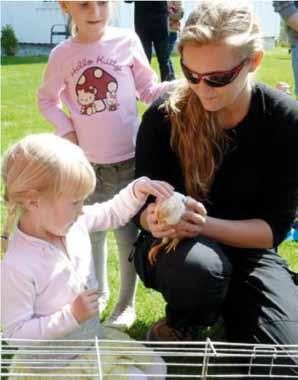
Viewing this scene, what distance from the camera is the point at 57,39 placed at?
1380 cm

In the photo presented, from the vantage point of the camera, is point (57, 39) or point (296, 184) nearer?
point (296, 184)

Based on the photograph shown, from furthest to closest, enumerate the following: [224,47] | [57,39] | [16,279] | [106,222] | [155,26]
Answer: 1. [57,39]
2. [155,26]
3. [106,222]
4. [224,47]
5. [16,279]

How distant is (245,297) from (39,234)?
1.73 ft

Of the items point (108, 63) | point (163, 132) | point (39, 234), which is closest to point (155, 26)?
point (108, 63)

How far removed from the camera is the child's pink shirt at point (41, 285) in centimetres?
134

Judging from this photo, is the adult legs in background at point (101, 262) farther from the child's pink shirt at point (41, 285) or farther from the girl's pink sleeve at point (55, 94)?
the child's pink shirt at point (41, 285)

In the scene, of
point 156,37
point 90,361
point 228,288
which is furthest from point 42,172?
point 156,37

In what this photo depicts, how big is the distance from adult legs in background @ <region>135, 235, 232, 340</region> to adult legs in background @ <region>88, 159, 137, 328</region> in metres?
0.34

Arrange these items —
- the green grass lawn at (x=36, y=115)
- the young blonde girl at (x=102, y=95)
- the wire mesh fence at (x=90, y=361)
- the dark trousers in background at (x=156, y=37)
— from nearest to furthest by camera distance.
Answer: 1. the wire mesh fence at (x=90, y=361)
2. the young blonde girl at (x=102, y=95)
3. the green grass lawn at (x=36, y=115)
4. the dark trousers in background at (x=156, y=37)

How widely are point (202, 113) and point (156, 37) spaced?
3.33 meters

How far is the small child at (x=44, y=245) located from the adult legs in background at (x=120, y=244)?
1.66ft

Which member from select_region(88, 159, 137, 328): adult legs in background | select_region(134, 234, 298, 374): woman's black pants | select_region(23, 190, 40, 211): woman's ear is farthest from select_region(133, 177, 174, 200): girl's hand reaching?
select_region(88, 159, 137, 328): adult legs in background

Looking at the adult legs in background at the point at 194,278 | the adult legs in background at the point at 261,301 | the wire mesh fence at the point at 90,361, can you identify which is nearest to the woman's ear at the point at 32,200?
the wire mesh fence at the point at 90,361

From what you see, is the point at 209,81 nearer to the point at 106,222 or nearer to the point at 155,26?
the point at 106,222
